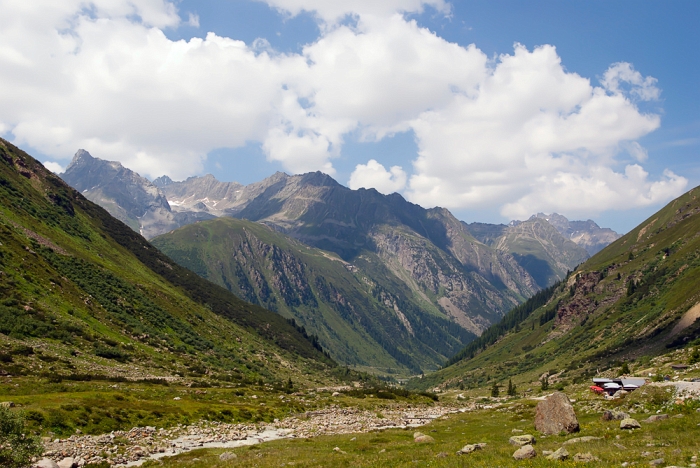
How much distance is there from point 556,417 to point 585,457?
16586mm

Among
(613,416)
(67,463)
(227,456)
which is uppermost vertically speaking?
(67,463)

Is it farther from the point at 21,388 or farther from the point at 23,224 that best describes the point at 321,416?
the point at 23,224

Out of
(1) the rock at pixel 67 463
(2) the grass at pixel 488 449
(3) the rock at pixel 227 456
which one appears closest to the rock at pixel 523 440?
(2) the grass at pixel 488 449

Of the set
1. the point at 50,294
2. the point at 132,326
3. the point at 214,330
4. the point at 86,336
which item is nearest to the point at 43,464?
the point at 86,336

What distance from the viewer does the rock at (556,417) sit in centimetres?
3941

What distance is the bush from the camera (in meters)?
30.3

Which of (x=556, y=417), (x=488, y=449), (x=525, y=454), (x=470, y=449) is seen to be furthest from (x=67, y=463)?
(x=556, y=417)

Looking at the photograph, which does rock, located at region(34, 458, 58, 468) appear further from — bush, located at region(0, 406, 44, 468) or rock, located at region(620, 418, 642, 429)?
rock, located at region(620, 418, 642, 429)

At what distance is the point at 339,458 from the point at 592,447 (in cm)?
1852

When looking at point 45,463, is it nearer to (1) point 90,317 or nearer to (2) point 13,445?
(2) point 13,445

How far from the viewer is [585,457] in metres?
25.6

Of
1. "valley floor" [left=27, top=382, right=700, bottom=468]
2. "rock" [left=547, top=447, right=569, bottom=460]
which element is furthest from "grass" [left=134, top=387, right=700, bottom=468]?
"rock" [left=547, top=447, right=569, bottom=460]

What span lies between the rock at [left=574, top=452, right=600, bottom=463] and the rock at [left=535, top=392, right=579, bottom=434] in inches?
564

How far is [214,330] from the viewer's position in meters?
191
